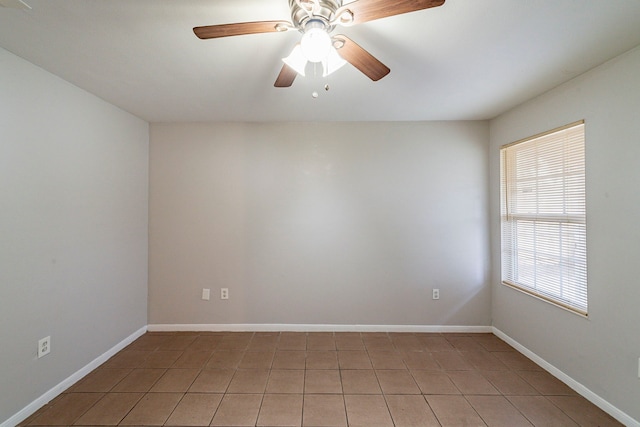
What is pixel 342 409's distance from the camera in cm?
192

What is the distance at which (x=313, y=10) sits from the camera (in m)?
1.18

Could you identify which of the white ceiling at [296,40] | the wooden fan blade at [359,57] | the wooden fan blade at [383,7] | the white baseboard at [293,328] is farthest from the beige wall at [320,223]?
the wooden fan blade at [383,7]

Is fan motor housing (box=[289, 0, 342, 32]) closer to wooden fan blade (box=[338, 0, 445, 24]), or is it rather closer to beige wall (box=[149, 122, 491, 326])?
wooden fan blade (box=[338, 0, 445, 24])

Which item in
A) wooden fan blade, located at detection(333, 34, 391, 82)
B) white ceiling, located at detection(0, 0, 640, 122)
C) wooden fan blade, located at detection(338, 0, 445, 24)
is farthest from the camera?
white ceiling, located at detection(0, 0, 640, 122)

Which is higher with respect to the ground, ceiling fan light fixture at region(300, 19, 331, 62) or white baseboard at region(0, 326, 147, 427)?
ceiling fan light fixture at region(300, 19, 331, 62)

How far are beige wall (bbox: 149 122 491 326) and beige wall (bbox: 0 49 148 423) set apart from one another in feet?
1.45

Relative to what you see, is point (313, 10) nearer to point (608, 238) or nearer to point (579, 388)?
point (608, 238)

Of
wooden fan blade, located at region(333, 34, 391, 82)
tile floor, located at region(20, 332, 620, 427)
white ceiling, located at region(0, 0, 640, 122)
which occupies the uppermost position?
white ceiling, located at region(0, 0, 640, 122)

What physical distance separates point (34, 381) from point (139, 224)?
1.51 metres

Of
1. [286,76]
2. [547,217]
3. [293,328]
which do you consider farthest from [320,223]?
[547,217]

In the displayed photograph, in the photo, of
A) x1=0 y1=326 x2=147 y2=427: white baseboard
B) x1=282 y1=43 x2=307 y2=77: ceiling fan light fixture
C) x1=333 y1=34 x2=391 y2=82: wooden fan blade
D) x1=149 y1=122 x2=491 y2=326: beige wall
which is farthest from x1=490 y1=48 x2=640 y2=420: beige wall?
x1=0 y1=326 x2=147 y2=427: white baseboard

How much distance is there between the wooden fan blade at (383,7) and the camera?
1056 mm

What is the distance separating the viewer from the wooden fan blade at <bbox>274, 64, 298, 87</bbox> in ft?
5.08

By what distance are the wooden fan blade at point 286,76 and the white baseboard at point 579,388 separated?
2984 millimetres
